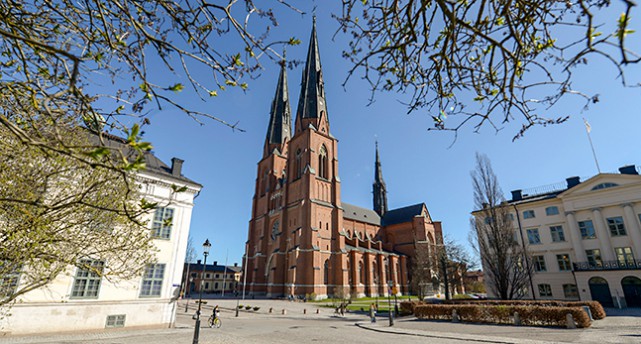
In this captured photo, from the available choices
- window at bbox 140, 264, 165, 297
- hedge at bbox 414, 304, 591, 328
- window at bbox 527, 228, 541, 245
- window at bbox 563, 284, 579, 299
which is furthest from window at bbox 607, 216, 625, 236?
window at bbox 140, 264, 165, 297

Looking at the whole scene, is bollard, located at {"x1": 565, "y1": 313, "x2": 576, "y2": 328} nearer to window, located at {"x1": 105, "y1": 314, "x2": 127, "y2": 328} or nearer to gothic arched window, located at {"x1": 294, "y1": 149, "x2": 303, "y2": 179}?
window, located at {"x1": 105, "y1": 314, "x2": 127, "y2": 328}

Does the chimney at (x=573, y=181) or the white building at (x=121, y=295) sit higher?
the chimney at (x=573, y=181)

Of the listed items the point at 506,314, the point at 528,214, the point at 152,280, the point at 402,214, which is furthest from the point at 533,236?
the point at 152,280

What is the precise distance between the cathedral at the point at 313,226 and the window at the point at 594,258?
68.2ft

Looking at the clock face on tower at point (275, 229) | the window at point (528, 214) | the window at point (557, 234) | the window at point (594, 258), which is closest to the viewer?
the window at point (594, 258)

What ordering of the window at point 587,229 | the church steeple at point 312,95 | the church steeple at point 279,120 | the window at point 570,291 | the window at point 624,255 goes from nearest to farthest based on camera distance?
the window at point 624,255
the window at point 570,291
the window at point 587,229
the church steeple at point 312,95
the church steeple at point 279,120

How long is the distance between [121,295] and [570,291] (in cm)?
3442

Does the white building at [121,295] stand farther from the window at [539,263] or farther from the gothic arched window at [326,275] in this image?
the window at [539,263]

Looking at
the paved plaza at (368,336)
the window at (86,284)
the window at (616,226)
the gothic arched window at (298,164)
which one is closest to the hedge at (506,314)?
the paved plaza at (368,336)

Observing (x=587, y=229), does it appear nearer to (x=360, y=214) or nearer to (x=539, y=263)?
(x=539, y=263)

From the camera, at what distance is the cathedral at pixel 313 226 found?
123 ft

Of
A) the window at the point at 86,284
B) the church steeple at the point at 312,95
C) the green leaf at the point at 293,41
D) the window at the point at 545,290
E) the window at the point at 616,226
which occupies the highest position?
the church steeple at the point at 312,95

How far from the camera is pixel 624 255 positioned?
79.1 feet

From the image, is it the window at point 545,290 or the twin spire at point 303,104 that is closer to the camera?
the window at point 545,290
